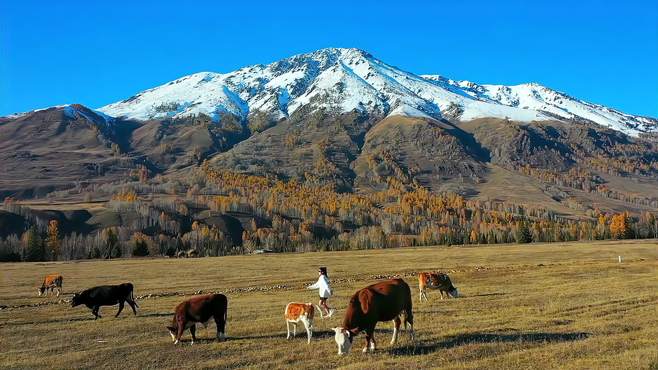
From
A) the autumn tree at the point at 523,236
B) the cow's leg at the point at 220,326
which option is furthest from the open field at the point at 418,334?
the autumn tree at the point at 523,236

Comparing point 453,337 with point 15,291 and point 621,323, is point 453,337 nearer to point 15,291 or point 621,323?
point 621,323

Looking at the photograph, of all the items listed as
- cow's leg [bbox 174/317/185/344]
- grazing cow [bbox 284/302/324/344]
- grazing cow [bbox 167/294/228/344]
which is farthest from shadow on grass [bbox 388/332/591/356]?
cow's leg [bbox 174/317/185/344]

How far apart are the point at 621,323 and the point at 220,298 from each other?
60.3 feet

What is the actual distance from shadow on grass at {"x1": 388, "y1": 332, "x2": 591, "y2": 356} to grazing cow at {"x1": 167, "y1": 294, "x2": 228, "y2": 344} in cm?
817

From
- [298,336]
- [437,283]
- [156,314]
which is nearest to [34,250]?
[156,314]

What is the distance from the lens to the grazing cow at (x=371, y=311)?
1975 cm

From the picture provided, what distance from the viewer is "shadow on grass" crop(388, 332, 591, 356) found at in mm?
20141

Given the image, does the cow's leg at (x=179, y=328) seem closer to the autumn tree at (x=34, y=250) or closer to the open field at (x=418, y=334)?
the open field at (x=418, y=334)

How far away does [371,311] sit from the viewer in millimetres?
20359

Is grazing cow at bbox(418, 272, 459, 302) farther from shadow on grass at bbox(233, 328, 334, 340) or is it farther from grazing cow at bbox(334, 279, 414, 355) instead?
grazing cow at bbox(334, 279, 414, 355)

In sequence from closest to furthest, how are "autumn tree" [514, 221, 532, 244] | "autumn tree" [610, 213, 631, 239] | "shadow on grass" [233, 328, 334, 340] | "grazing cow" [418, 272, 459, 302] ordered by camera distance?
1. "shadow on grass" [233, 328, 334, 340]
2. "grazing cow" [418, 272, 459, 302]
3. "autumn tree" [514, 221, 532, 244]
4. "autumn tree" [610, 213, 631, 239]

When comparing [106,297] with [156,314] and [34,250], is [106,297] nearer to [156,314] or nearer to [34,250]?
[156,314]

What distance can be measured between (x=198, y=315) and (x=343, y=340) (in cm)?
758

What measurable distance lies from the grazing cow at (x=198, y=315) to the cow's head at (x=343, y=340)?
6727mm
